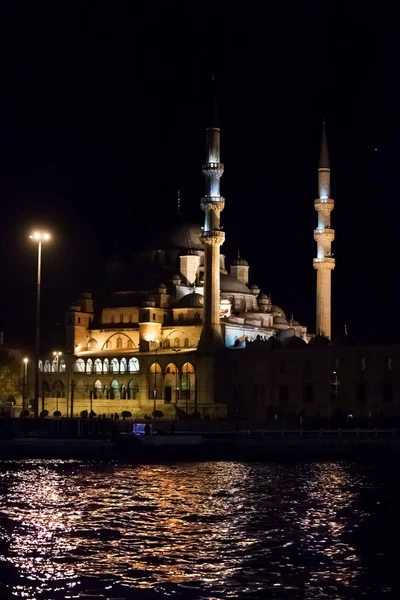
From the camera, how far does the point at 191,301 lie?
8838 cm

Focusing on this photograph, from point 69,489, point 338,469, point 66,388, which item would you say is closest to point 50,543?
point 69,489

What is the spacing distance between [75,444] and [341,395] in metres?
27.5

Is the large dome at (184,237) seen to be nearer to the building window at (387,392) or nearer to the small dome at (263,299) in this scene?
the small dome at (263,299)

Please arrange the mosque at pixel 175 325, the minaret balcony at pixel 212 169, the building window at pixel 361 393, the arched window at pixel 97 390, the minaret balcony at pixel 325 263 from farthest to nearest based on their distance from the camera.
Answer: the arched window at pixel 97 390 → the minaret balcony at pixel 325 263 → the mosque at pixel 175 325 → the minaret balcony at pixel 212 169 → the building window at pixel 361 393

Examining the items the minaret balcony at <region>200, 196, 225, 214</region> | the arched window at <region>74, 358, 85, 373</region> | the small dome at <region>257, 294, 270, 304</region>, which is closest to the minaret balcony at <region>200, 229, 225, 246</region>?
the minaret balcony at <region>200, 196, 225, 214</region>

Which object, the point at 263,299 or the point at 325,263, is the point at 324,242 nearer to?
the point at 325,263

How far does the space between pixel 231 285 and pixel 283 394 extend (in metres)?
18.9

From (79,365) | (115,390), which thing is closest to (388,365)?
(115,390)

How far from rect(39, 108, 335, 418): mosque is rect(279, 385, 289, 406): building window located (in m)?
3.09

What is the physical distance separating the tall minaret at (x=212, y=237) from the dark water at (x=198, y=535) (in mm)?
34489

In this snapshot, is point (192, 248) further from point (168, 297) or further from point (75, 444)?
point (75, 444)

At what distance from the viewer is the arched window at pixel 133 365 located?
83750mm

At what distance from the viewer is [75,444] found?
4891 centimetres

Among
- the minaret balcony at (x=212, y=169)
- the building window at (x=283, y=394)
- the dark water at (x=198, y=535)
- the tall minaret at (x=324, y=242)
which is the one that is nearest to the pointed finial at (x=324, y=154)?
the tall minaret at (x=324, y=242)
